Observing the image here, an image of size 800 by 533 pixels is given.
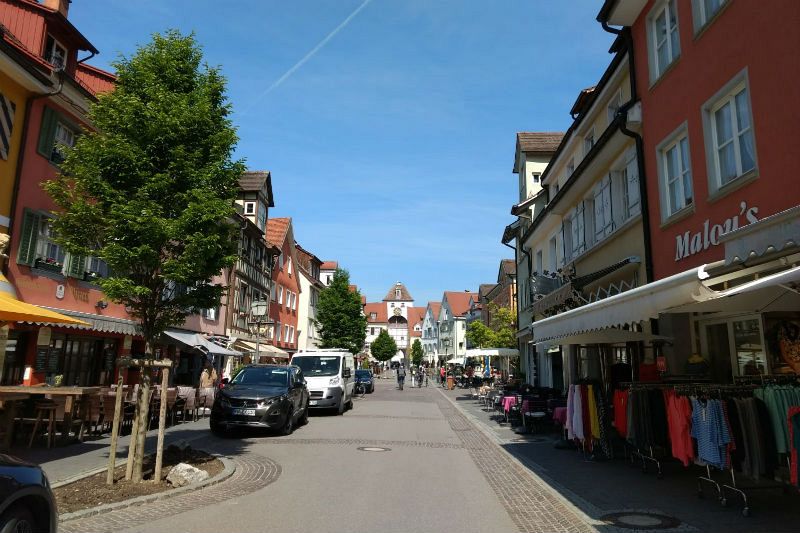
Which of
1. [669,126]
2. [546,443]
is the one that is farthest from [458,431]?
[669,126]

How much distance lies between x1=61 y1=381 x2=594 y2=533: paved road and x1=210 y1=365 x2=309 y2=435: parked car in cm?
68

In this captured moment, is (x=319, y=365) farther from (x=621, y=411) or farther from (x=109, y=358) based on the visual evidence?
(x=621, y=411)

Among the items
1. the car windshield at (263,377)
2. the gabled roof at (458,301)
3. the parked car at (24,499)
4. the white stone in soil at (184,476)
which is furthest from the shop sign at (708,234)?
the gabled roof at (458,301)

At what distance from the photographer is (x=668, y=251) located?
11641 millimetres

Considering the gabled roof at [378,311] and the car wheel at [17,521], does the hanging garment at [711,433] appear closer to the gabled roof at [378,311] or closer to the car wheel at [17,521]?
the car wheel at [17,521]

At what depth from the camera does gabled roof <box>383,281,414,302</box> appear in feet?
494

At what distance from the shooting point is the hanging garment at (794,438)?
222 inches

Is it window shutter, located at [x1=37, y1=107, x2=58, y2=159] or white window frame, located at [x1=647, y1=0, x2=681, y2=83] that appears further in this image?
window shutter, located at [x1=37, y1=107, x2=58, y2=159]

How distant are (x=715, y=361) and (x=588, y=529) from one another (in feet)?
19.7

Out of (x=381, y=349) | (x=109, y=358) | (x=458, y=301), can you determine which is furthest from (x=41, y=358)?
(x=458, y=301)

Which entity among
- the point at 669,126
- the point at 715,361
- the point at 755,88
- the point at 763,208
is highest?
the point at 669,126

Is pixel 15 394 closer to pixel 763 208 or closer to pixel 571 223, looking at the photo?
pixel 763 208

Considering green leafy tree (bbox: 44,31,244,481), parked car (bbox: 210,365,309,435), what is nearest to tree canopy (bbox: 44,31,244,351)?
green leafy tree (bbox: 44,31,244,481)

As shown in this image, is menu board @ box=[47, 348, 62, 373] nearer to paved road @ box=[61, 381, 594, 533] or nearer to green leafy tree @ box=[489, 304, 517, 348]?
paved road @ box=[61, 381, 594, 533]
